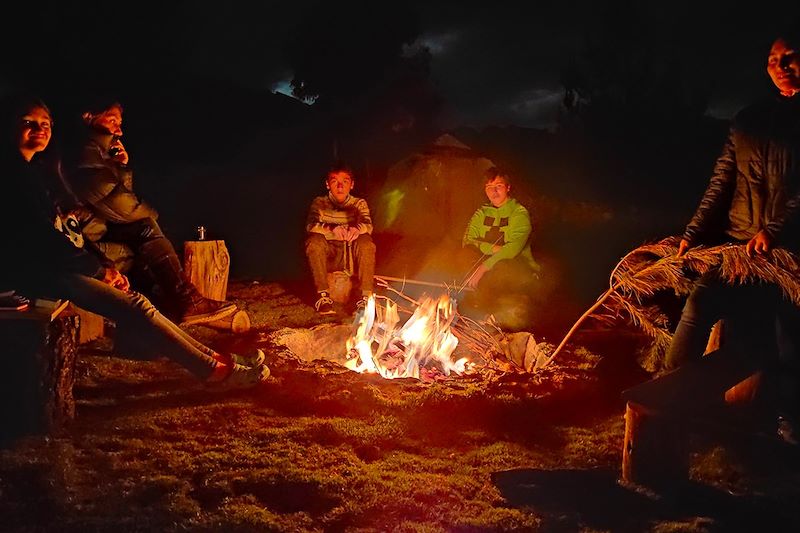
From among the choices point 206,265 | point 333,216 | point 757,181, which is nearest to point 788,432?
Answer: point 757,181

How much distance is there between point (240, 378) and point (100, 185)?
8.00 ft

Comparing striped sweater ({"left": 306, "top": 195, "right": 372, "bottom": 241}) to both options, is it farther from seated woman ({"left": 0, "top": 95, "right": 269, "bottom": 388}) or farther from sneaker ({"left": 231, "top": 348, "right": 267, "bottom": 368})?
seated woman ({"left": 0, "top": 95, "right": 269, "bottom": 388})

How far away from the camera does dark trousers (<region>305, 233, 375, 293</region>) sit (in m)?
7.29

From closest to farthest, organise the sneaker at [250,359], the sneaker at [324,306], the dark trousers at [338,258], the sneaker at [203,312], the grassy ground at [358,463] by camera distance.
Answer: the grassy ground at [358,463] < the sneaker at [250,359] < the sneaker at [203,312] < the sneaker at [324,306] < the dark trousers at [338,258]

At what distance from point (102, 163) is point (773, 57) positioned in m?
5.59

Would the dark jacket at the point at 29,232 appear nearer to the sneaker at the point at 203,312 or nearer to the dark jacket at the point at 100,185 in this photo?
the dark jacket at the point at 100,185

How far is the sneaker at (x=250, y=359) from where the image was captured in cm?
488

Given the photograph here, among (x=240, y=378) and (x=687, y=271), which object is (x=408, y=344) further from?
(x=687, y=271)

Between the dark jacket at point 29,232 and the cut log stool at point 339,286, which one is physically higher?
the dark jacket at point 29,232

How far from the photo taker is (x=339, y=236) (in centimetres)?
741

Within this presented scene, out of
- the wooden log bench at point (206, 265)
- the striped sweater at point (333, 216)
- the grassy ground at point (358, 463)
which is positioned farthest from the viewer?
the striped sweater at point (333, 216)

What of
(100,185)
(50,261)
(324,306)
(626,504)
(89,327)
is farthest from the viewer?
(324,306)

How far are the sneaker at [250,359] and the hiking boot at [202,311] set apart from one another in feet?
4.03

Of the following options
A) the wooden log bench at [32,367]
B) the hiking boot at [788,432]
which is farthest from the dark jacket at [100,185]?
the hiking boot at [788,432]
